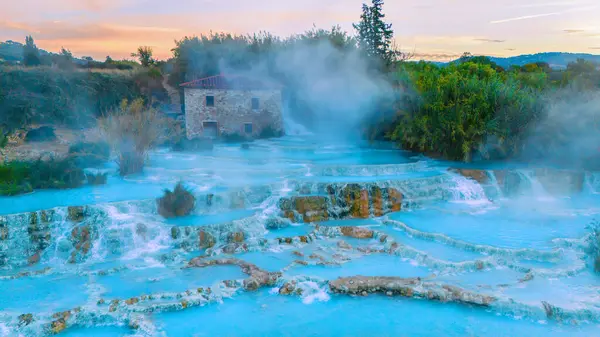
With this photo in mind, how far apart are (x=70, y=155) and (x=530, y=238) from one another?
13.0m

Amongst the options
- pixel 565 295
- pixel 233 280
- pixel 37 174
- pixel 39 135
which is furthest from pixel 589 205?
pixel 39 135

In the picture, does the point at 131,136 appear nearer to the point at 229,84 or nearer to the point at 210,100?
the point at 210,100

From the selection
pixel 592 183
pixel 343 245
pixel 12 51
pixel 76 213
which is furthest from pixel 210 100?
pixel 12 51

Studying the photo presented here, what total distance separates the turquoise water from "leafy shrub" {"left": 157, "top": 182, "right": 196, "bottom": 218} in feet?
0.86

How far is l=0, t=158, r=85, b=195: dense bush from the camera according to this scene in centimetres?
1270

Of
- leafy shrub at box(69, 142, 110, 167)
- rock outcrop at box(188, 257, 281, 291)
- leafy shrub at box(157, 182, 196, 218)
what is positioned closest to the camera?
rock outcrop at box(188, 257, 281, 291)

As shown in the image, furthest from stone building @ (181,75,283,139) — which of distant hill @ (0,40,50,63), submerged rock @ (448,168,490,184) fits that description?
distant hill @ (0,40,50,63)

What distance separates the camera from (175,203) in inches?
435

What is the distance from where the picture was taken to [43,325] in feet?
22.1

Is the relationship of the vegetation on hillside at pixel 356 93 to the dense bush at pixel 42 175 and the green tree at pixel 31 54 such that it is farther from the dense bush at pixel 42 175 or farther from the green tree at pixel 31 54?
the dense bush at pixel 42 175

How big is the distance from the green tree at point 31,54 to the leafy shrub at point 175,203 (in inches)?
760

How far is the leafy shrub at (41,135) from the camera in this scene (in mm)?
18206

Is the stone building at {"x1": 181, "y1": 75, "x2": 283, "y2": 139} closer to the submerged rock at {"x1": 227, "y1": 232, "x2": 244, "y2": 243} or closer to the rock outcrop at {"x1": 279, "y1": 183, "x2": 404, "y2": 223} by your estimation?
the rock outcrop at {"x1": 279, "y1": 183, "x2": 404, "y2": 223}

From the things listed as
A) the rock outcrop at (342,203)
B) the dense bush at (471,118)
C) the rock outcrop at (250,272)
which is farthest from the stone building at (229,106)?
the rock outcrop at (250,272)
